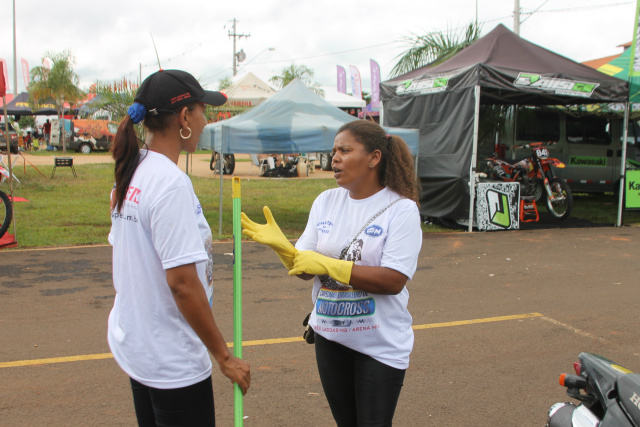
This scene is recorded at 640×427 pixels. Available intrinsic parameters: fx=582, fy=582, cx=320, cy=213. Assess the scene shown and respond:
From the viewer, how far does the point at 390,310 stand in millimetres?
2443

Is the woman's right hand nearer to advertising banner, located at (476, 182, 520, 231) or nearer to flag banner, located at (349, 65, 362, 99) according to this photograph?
advertising banner, located at (476, 182, 520, 231)

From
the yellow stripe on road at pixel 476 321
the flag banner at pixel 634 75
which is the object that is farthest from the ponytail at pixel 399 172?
the flag banner at pixel 634 75

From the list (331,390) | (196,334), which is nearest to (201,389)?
(196,334)

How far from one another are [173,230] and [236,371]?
0.53 metres

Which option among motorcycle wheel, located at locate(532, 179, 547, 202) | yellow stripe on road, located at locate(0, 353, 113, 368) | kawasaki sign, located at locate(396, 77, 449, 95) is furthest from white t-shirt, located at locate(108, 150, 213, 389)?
motorcycle wheel, located at locate(532, 179, 547, 202)

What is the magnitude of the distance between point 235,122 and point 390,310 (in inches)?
340

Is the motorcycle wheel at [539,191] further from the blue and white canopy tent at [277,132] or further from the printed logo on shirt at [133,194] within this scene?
the printed logo on shirt at [133,194]

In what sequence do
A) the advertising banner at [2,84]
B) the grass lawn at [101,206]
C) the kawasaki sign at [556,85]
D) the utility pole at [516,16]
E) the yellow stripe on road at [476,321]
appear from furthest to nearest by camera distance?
the utility pole at [516,16]
the kawasaki sign at [556,85]
the grass lawn at [101,206]
the advertising banner at [2,84]
the yellow stripe on road at [476,321]

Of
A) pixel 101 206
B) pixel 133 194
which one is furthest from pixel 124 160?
pixel 101 206

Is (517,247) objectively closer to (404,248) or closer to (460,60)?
(460,60)

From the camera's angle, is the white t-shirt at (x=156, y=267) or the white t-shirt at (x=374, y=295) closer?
the white t-shirt at (x=156, y=267)

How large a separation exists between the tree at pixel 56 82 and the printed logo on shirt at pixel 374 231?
33.3m

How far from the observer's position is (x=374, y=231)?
8.02 ft

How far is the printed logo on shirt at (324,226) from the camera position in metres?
2.61
